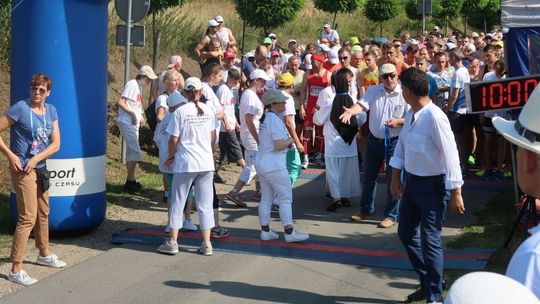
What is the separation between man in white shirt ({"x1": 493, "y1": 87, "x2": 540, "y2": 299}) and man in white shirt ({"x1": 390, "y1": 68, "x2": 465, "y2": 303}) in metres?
3.80

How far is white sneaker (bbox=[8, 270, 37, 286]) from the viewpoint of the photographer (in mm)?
7180

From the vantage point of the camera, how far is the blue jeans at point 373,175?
9.65 m

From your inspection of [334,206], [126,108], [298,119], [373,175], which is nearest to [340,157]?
[334,206]

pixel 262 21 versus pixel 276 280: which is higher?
pixel 262 21

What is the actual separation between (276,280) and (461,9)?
4178cm

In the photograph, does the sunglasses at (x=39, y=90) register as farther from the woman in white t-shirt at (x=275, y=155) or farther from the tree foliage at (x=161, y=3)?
the tree foliage at (x=161, y=3)

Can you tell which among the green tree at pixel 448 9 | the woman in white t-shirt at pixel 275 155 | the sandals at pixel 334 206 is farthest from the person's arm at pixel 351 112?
the green tree at pixel 448 9

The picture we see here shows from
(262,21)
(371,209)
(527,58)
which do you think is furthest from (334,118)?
(262,21)

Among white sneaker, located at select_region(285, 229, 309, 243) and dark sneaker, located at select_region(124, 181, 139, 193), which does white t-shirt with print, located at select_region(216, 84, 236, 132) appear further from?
white sneaker, located at select_region(285, 229, 309, 243)

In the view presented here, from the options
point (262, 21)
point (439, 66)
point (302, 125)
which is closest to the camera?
point (439, 66)

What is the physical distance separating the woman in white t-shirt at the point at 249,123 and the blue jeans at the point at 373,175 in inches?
57.9

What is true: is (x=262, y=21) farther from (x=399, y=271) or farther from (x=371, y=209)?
(x=399, y=271)

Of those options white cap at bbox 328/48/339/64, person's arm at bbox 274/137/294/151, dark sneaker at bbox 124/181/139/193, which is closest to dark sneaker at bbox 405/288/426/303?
person's arm at bbox 274/137/294/151

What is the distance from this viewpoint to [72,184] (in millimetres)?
8531
